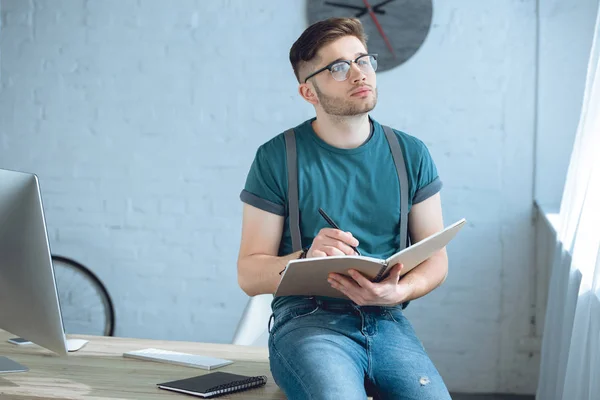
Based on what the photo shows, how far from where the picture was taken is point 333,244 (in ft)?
6.08

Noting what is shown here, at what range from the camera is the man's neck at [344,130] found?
2.19m

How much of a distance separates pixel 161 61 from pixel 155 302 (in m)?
1.17

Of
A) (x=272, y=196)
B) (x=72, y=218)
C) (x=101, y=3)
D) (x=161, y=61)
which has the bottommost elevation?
(x=72, y=218)

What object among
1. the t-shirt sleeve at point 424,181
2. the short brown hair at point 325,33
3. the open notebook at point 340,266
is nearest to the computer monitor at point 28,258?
the open notebook at point 340,266

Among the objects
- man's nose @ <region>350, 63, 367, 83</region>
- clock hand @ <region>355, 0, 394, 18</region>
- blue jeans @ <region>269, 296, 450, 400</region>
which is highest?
clock hand @ <region>355, 0, 394, 18</region>

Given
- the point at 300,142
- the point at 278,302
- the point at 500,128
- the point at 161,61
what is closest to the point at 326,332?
the point at 278,302

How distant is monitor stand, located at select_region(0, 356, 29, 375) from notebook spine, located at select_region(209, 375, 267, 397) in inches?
18.9

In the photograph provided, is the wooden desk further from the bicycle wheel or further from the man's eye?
the bicycle wheel

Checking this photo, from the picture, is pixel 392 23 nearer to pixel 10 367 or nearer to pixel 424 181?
pixel 424 181

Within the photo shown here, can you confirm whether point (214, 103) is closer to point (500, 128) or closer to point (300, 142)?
point (500, 128)

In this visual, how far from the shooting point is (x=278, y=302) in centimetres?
208

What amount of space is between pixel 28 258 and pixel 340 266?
25.7 inches

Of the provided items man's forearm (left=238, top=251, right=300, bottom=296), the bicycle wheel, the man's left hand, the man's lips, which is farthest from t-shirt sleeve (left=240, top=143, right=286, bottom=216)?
the bicycle wheel

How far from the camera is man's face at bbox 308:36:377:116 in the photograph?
2.15m
